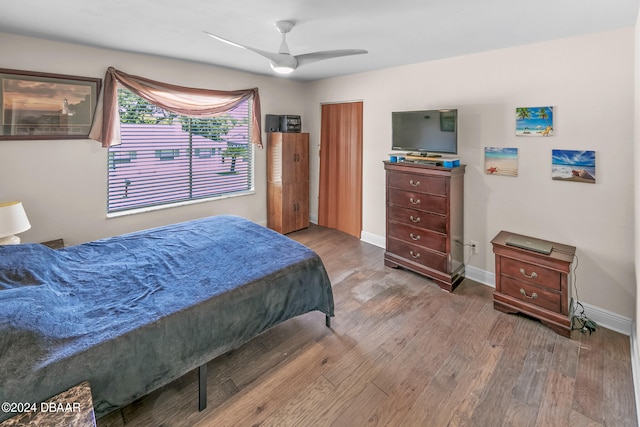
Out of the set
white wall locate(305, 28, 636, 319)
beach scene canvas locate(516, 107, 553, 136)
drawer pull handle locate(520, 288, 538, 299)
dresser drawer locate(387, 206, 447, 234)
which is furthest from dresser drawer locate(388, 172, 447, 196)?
drawer pull handle locate(520, 288, 538, 299)

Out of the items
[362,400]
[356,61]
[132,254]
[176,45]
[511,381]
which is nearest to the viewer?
[362,400]

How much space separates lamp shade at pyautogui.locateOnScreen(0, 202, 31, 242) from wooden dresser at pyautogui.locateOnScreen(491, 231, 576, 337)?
4019 mm

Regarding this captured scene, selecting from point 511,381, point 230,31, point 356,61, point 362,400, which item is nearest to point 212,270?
point 362,400

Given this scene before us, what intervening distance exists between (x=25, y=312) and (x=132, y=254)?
1084mm

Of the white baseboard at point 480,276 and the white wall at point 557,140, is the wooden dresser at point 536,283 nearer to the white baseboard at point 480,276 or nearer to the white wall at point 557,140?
the white wall at point 557,140

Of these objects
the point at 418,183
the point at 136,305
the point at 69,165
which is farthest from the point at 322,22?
the point at 69,165

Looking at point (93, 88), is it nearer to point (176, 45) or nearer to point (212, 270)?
point (176, 45)

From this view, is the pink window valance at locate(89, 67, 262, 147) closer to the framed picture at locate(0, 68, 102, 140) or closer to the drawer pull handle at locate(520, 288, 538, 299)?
the framed picture at locate(0, 68, 102, 140)

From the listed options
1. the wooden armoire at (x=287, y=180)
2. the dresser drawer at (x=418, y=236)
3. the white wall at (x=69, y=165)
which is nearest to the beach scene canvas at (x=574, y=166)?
the dresser drawer at (x=418, y=236)

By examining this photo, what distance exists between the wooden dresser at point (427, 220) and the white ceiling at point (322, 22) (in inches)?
47.4

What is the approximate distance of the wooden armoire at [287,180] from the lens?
4.73m

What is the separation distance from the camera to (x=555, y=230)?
9.32 feet

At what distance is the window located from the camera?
11.7 ft

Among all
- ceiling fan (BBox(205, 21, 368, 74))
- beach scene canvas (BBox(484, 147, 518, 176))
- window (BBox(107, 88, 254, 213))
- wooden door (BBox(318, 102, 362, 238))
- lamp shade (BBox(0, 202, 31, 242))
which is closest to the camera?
ceiling fan (BBox(205, 21, 368, 74))
